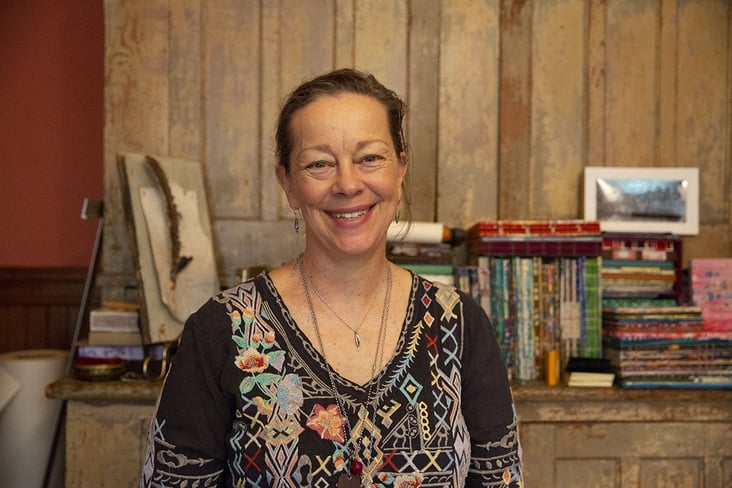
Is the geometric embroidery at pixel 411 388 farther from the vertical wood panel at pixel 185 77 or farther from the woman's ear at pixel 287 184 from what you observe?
the vertical wood panel at pixel 185 77

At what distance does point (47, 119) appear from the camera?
9.51 ft

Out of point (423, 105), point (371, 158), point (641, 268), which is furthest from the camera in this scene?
point (423, 105)

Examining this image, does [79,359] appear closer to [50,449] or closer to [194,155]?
[50,449]

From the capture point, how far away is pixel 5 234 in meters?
2.90

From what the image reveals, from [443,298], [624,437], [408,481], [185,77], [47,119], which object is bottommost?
[624,437]

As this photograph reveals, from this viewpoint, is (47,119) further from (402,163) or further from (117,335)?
(402,163)

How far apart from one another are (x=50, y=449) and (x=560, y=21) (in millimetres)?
2470

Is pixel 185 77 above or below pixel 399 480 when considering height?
above

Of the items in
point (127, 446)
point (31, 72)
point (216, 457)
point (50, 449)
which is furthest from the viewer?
point (31, 72)

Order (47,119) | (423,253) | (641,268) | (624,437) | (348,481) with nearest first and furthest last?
(348,481), (624,437), (423,253), (641,268), (47,119)

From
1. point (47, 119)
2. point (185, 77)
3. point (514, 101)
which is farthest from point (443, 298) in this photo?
point (47, 119)

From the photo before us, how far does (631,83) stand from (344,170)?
1.76 metres

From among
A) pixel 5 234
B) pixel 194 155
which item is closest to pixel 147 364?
pixel 194 155

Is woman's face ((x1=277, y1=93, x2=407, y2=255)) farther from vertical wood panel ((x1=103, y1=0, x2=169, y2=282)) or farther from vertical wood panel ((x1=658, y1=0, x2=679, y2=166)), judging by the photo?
vertical wood panel ((x1=658, y1=0, x2=679, y2=166))
